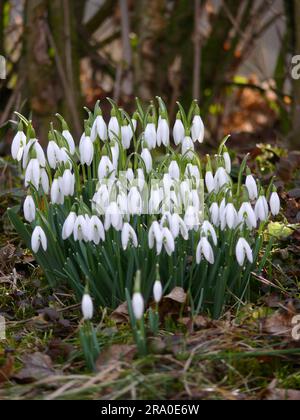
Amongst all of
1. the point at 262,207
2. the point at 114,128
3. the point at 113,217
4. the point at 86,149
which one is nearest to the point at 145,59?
the point at 114,128

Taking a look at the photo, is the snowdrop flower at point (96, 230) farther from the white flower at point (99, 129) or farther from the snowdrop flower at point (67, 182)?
the white flower at point (99, 129)

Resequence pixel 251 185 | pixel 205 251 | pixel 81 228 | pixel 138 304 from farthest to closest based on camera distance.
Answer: pixel 251 185 < pixel 81 228 < pixel 205 251 < pixel 138 304

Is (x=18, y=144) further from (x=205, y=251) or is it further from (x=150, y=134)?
(x=205, y=251)

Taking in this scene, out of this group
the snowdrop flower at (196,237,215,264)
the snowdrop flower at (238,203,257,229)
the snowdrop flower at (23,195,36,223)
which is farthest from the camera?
the snowdrop flower at (23,195,36,223)

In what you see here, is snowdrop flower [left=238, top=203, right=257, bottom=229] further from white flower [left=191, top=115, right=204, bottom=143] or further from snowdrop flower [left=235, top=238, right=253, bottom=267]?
white flower [left=191, top=115, right=204, bottom=143]

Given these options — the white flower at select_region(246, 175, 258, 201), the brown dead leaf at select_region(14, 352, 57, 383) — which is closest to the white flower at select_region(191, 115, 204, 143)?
the white flower at select_region(246, 175, 258, 201)
